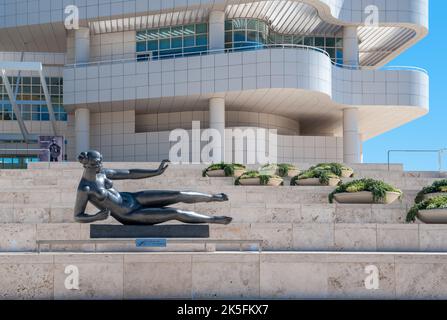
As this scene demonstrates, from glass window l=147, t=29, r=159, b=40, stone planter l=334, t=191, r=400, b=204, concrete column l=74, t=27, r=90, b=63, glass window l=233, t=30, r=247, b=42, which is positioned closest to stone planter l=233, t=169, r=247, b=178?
stone planter l=334, t=191, r=400, b=204

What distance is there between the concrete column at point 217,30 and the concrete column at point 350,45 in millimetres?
8846

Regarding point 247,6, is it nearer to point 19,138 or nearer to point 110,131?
point 110,131

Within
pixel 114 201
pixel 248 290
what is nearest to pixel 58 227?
pixel 114 201

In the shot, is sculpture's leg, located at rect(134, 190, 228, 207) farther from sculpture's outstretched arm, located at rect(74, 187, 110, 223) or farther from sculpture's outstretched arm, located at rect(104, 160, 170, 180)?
sculpture's outstretched arm, located at rect(74, 187, 110, 223)

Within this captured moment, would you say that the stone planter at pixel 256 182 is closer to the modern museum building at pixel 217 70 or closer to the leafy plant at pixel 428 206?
the leafy plant at pixel 428 206

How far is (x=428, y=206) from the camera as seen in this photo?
15664mm

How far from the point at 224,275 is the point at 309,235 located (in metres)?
3.73

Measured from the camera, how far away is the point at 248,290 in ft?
38.9

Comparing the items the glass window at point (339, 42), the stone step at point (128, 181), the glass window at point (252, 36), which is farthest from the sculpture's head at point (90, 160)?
the glass window at point (339, 42)

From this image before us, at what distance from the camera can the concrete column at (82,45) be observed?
4116cm

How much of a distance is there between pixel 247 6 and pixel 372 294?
28.7 m

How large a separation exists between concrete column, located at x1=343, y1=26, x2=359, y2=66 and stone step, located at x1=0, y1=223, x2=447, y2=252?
28.0m

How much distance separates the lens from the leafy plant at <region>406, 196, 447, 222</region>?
610 inches
